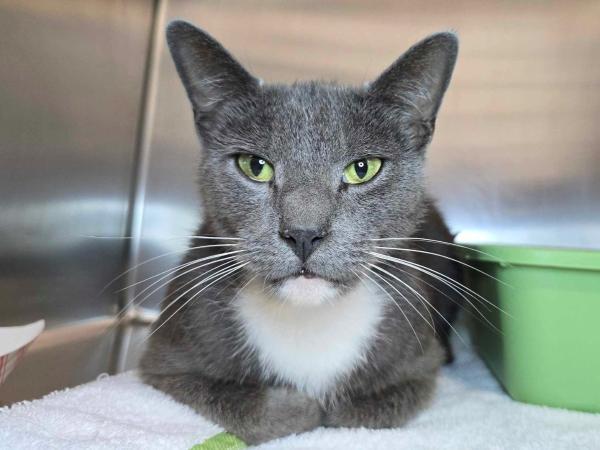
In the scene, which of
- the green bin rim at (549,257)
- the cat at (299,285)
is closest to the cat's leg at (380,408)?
the cat at (299,285)

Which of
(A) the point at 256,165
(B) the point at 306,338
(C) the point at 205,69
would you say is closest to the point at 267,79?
(C) the point at 205,69

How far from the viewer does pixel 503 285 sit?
3.89ft

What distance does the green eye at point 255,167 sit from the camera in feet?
3.43

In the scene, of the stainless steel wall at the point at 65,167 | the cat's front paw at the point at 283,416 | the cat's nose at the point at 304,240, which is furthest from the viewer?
the stainless steel wall at the point at 65,167

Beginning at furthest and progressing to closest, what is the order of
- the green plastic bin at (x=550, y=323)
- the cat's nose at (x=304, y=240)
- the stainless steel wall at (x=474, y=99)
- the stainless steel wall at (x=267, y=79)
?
the stainless steel wall at (x=474, y=99)
the stainless steel wall at (x=267, y=79)
the green plastic bin at (x=550, y=323)
the cat's nose at (x=304, y=240)

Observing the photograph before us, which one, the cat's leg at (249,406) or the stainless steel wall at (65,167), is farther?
the stainless steel wall at (65,167)

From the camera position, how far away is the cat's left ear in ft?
3.45

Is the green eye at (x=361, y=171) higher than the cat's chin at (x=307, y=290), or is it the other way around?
the green eye at (x=361, y=171)

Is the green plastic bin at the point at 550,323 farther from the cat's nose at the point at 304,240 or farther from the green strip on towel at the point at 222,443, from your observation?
the green strip on towel at the point at 222,443

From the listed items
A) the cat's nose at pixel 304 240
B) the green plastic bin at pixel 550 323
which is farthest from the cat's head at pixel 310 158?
the green plastic bin at pixel 550 323

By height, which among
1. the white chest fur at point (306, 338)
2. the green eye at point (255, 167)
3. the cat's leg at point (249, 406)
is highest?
the green eye at point (255, 167)

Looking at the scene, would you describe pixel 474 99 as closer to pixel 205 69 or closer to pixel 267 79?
pixel 267 79

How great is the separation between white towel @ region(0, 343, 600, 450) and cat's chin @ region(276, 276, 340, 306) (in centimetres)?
25

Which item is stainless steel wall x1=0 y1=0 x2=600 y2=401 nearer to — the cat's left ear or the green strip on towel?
the green strip on towel
